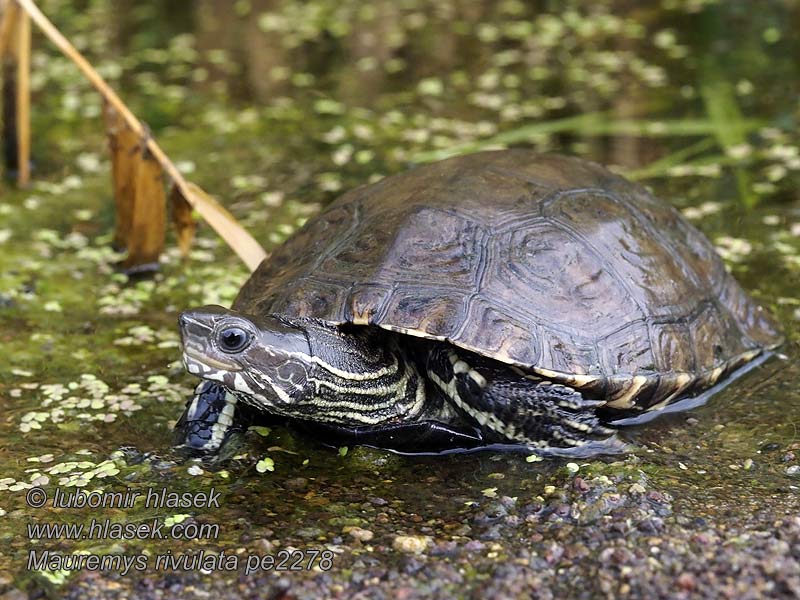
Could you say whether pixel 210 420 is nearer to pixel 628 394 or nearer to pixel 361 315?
pixel 361 315

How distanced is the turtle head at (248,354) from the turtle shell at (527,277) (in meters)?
0.21

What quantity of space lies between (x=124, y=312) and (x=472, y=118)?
4.38 meters

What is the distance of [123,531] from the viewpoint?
3930 millimetres

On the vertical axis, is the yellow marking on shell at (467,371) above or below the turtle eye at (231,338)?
A: below

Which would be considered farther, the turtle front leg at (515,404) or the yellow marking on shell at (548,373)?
the turtle front leg at (515,404)

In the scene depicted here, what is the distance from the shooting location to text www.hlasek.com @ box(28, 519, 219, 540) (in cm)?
390

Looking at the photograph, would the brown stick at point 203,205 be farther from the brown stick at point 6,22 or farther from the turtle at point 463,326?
the turtle at point 463,326

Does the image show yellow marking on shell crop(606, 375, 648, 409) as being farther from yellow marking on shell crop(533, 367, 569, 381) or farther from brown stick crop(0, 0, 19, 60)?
brown stick crop(0, 0, 19, 60)

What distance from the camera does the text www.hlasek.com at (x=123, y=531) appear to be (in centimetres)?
390

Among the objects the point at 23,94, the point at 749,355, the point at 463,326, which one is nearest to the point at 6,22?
the point at 23,94

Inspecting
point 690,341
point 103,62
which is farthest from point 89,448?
point 103,62

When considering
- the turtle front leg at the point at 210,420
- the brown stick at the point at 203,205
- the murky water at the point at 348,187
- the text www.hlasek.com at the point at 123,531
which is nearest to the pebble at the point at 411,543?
the murky water at the point at 348,187

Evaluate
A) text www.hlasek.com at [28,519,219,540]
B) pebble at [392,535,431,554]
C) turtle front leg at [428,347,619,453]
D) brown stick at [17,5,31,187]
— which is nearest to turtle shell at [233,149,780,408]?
turtle front leg at [428,347,619,453]

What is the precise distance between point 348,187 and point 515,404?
3984mm
